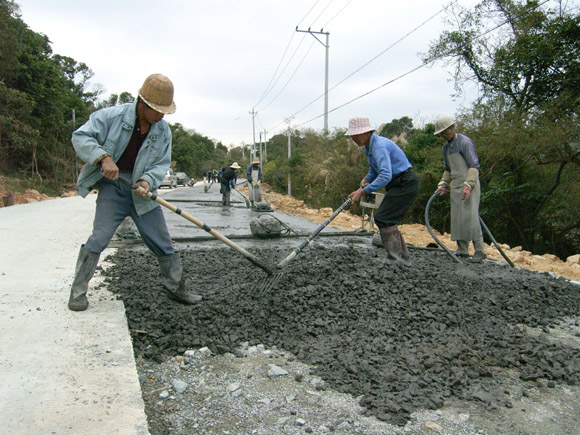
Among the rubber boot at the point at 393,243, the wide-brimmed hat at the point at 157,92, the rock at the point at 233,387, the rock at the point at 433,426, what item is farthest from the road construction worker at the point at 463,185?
the rock at the point at 233,387

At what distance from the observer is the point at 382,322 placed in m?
3.64

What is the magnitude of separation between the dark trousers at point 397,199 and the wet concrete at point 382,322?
53 cm

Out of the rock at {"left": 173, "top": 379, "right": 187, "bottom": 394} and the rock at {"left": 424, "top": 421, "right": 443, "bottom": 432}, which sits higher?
the rock at {"left": 173, "top": 379, "right": 187, "bottom": 394}

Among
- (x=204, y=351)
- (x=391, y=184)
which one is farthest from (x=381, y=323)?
(x=391, y=184)

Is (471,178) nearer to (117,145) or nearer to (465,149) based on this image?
(465,149)

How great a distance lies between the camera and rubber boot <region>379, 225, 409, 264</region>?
17.0 feet

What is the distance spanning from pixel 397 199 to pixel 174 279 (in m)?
2.76

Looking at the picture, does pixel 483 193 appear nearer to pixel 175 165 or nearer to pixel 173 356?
pixel 173 356

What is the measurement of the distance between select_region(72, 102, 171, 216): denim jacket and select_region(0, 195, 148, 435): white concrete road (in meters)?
0.93

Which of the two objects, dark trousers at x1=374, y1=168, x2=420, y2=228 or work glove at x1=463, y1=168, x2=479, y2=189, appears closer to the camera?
dark trousers at x1=374, y1=168, x2=420, y2=228

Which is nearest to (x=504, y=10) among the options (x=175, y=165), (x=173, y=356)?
(x=173, y=356)

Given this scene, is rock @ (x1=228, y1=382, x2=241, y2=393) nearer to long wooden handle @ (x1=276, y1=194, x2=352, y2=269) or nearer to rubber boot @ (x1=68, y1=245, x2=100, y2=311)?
rubber boot @ (x1=68, y1=245, x2=100, y2=311)

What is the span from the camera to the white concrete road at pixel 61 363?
200cm

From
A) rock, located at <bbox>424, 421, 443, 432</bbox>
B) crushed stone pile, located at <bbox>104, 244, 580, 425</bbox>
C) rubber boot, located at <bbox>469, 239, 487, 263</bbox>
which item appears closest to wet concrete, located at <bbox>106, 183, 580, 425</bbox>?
crushed stone pile, located at <bbox>104, 244, 580, 425</bbox>
